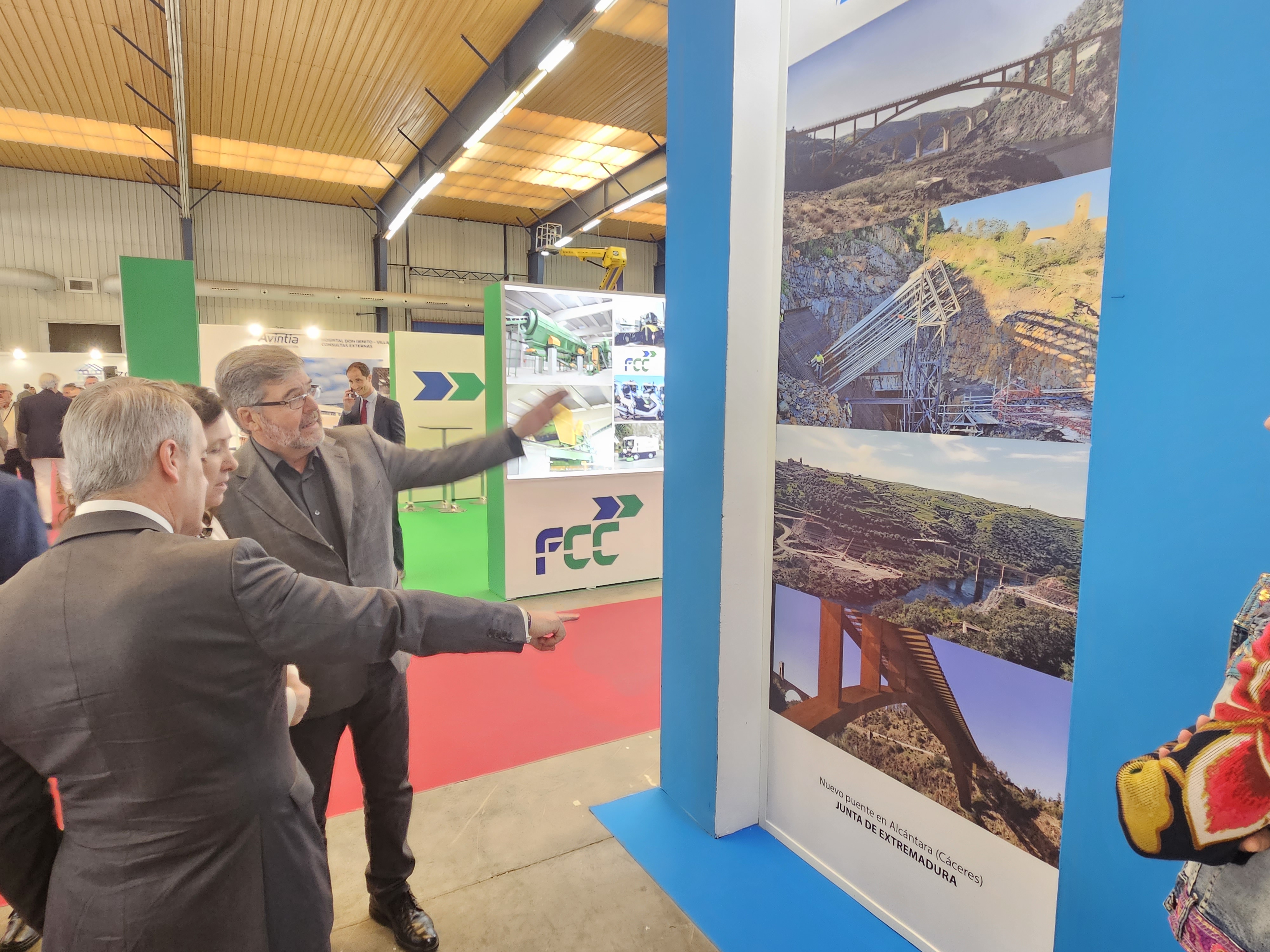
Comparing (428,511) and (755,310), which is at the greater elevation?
(755,310)

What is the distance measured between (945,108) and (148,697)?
214 centimetres

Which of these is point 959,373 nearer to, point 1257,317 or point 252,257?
point 1257,317

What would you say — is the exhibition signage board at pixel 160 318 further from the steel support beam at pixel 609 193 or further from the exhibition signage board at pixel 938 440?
the steel support beam at pixel 609 193

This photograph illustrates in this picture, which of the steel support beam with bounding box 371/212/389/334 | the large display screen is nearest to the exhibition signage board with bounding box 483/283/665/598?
the large display screen

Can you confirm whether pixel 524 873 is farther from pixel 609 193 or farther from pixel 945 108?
pixel 609 193

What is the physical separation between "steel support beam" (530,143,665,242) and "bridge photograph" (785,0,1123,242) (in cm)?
794

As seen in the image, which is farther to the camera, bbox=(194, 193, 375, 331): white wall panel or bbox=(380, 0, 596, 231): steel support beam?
bbox=(194, 193, 375, 331): white wall panel

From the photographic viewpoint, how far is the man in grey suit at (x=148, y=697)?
39.6 inches

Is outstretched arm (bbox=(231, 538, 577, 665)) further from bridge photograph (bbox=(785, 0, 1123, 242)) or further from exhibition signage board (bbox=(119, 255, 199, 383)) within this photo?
exhibition signage board (bbox=(119, 255, 199, 383))

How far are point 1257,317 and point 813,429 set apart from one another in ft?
3.84

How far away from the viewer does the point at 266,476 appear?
1.77 meters

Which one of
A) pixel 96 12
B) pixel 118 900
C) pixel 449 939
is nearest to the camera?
pixel 118 900

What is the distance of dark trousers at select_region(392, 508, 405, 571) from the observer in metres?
2.26

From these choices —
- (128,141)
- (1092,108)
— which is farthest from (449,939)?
(128,141)
